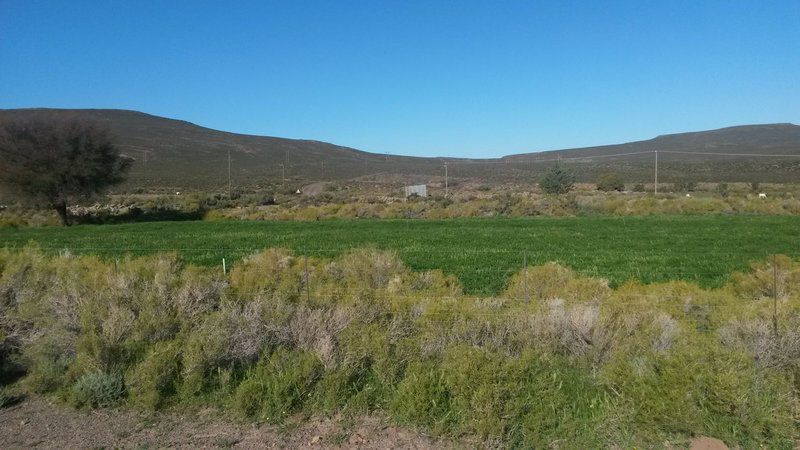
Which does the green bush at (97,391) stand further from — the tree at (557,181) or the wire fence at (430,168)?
the wire fence at (430,168)

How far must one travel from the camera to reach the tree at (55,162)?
134ft

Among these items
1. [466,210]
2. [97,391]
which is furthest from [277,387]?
[466,210]

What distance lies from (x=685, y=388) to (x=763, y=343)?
1.68m

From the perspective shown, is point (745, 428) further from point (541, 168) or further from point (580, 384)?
point (541, 168)

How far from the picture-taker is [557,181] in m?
62.0

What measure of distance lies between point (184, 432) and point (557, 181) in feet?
195

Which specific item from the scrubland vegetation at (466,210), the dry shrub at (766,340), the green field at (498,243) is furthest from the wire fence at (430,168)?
the dry shrub at (766,340)

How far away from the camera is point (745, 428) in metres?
5.19

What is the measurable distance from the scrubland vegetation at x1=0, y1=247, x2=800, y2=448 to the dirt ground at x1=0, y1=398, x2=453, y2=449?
0.52 feet

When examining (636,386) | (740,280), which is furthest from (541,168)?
(636,386)

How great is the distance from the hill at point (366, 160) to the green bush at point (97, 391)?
7402 cm

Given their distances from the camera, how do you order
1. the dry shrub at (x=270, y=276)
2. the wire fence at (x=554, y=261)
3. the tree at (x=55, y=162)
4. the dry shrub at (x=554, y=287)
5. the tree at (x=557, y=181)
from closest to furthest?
the dry shrub at (x=270, y=276)
the dry shrub at (x=554, y=287)
the wire fence at (x=554, y=261)
the tree at (x=55, y=162)
the tree at (x=557, y=181)

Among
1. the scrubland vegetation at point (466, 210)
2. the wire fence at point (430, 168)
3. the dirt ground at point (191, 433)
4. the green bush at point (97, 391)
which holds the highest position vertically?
the wire fence at point (430, 168)

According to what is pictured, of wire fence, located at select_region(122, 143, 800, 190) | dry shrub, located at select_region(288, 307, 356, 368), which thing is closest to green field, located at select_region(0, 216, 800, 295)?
dry shrub, located at select_region(288, 307, 356, 368)
